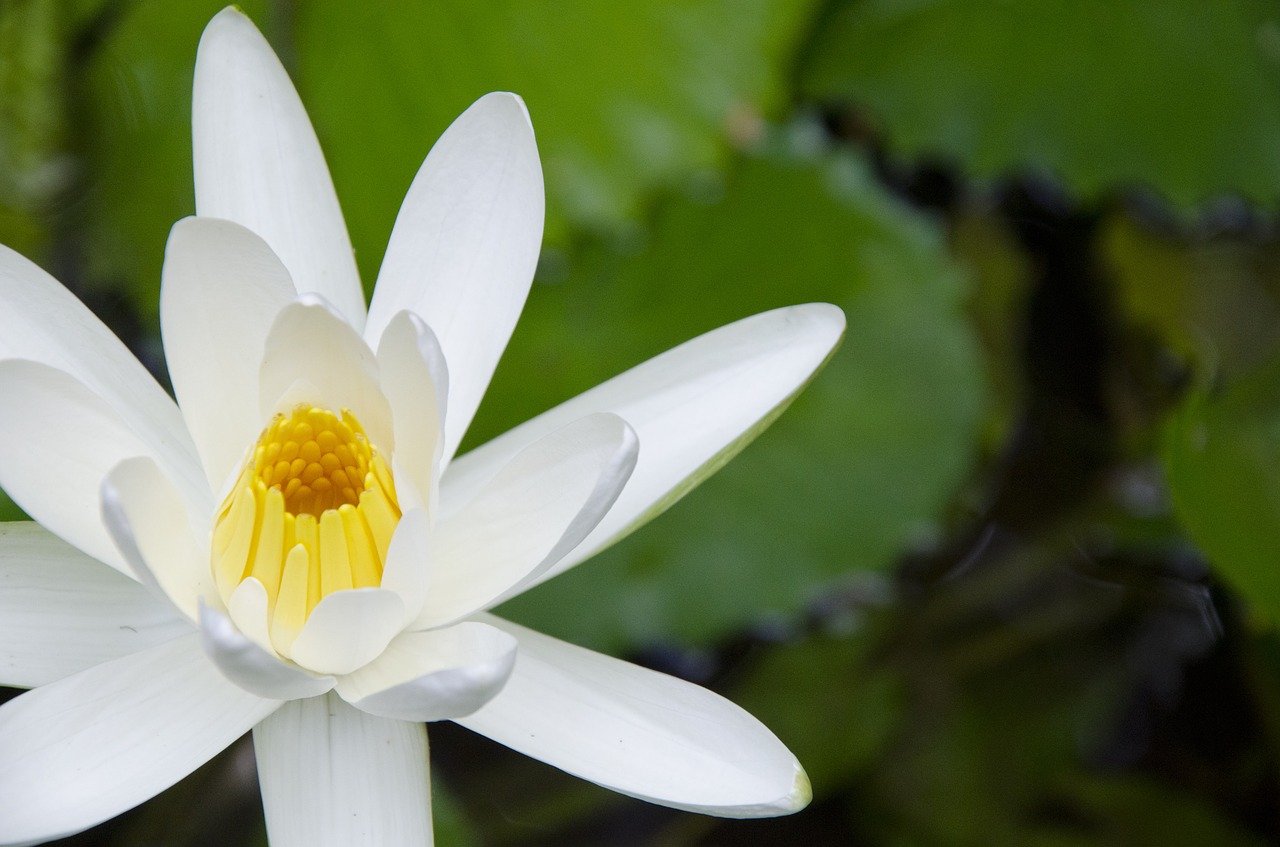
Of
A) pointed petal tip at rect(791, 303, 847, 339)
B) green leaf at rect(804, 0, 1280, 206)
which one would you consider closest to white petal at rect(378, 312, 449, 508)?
pointed petal tip at rect(791, 303, 847, 339)

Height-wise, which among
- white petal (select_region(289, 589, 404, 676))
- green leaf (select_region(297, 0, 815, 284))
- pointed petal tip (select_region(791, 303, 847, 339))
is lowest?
white petal (select_region(289, 589, 404, 676))

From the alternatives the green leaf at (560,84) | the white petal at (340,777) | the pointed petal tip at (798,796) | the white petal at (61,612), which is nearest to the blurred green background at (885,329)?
the green leaf at (560,84)

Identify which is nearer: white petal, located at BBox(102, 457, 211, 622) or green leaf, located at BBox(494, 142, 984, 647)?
white petal, located at BBox(102, 457, 211, 622)

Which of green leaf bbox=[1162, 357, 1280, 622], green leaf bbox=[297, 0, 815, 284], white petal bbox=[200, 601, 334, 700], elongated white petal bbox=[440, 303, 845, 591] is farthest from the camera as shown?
green leaf bbox=[297, 0, 815, 284]

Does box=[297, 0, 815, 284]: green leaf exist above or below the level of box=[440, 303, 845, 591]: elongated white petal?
above

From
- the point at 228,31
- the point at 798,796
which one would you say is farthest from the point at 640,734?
the point at 228,31

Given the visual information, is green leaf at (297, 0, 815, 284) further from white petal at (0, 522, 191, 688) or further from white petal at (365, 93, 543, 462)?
white petal at (0, 522, 191, 688)

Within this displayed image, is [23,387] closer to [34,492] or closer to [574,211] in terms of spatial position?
[34,492]

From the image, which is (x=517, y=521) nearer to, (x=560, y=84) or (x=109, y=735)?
(x=109, y=735)
